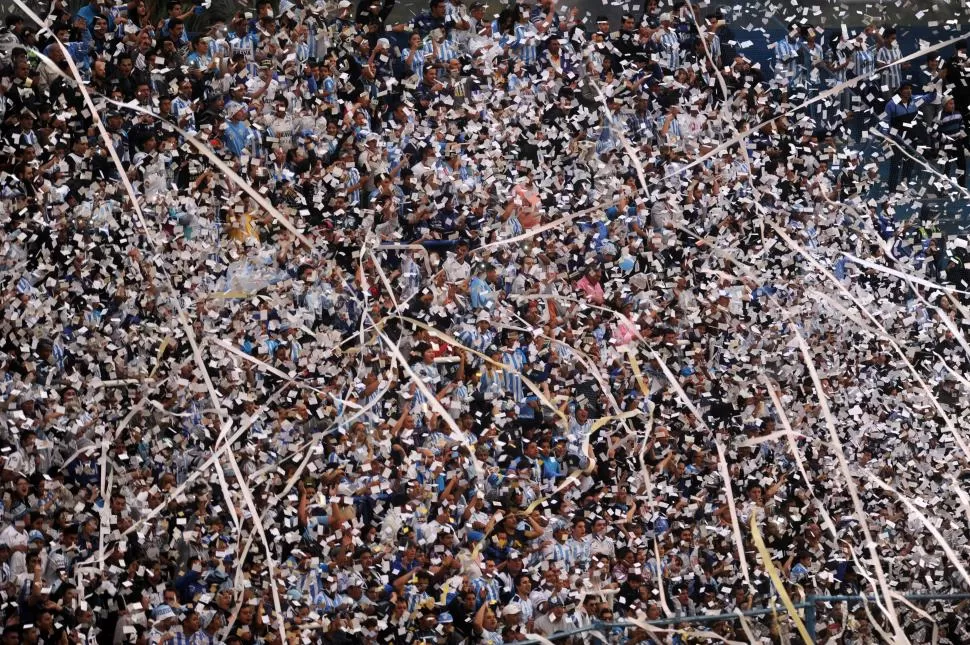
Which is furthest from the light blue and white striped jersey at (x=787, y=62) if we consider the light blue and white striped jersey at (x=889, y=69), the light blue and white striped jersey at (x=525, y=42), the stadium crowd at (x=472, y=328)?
the light blue and white striped jersey at (x=525, y=42)

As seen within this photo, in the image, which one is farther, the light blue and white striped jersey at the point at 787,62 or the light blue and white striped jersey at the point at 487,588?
the light blue and white striped jersey at the point at 787,62

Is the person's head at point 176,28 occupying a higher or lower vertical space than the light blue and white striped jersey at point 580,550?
higher

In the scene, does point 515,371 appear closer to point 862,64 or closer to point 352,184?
point 352,184

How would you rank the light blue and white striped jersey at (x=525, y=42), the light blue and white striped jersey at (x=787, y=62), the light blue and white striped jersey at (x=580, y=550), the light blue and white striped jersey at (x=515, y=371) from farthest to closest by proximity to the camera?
the light blue and white striped jersey at (x=787, y=62), the light blue and white striped jersey at (x=525, y=42), the light blue and white striped jersey at (x=515, y=371), the light blue and white striped jersey at (x=580, y=550)

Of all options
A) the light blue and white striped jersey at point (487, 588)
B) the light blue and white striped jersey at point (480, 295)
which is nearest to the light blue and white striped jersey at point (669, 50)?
the light blue and white striped jersey at point (480, 295)

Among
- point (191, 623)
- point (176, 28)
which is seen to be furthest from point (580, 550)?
point (176, 28)

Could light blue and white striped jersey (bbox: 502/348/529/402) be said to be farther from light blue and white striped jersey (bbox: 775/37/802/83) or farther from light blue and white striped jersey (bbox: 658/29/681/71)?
light blue and white striped jersey (bbox: 775/37/802/83)

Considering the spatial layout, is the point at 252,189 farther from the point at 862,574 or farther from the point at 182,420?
the point at 862,574

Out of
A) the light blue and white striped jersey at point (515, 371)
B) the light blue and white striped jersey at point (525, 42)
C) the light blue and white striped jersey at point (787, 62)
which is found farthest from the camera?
the light blue and white striped jersey at point (787, 62)

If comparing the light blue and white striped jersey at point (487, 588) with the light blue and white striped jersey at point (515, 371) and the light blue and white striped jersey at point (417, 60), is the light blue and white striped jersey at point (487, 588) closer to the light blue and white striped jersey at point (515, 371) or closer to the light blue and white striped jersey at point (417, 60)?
the light blue and white striped jersey at point (515, 371)

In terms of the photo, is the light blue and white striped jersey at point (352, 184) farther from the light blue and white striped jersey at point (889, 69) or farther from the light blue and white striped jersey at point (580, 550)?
the light blue and white striped jersey at point (889, 69)

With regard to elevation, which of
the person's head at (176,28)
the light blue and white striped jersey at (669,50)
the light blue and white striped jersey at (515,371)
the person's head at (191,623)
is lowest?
the person's head at (191,623)
